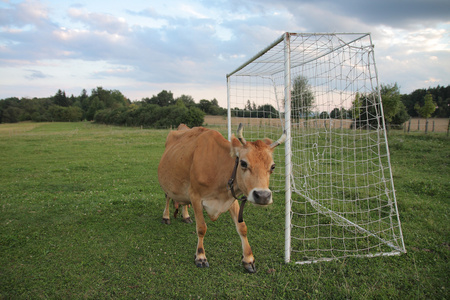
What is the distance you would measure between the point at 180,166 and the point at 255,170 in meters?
1.83

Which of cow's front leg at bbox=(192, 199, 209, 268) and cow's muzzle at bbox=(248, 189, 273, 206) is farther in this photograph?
cow's front leg at bbox=(192, 199, 209, 268)

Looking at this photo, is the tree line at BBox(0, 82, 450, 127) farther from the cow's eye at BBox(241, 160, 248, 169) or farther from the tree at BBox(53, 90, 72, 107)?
the cow's eye at BBox(241, 160, 248, 169)

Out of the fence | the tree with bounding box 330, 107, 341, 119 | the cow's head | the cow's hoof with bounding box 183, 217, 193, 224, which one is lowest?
the cow's hoof with bounding box 183, 217, 193, 224

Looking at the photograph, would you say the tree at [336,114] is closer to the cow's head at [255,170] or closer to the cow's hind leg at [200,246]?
the cow's head at [255,170]

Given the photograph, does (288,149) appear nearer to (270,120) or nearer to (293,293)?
(293,293)

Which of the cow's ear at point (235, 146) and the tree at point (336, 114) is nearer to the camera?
the cow's ear at point (235, 146)

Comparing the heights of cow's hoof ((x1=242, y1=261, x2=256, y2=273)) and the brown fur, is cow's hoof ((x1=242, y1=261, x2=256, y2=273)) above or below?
below

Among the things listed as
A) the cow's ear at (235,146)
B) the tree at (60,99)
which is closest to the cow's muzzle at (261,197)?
the cow's ear at (235,146)

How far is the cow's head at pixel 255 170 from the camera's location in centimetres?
341

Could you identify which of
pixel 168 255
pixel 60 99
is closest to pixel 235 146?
pixel 168 255

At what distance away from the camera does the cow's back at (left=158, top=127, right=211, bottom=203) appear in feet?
16.0

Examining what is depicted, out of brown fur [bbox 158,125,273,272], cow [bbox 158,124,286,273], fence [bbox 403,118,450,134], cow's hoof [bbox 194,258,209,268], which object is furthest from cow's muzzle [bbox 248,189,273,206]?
fence [bbox 403,118,450,134]

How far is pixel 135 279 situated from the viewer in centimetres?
396

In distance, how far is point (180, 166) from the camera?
498cm
